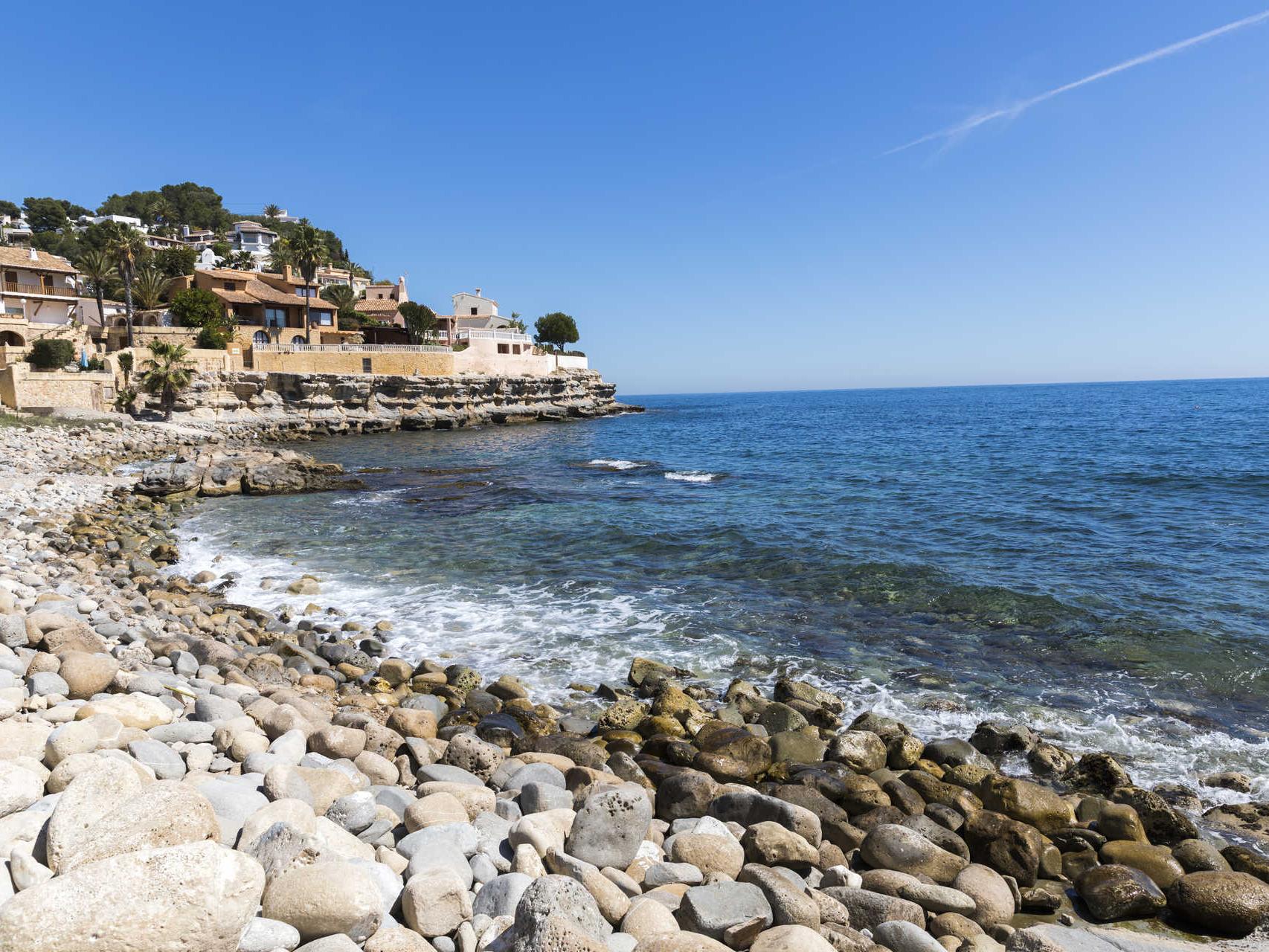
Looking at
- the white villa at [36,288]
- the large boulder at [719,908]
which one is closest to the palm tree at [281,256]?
the white villa at [36,288]

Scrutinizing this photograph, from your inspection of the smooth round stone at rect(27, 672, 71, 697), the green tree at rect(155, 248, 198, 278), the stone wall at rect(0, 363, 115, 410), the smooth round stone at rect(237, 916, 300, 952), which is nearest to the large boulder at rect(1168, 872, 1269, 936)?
the smooth round stone at rect(237, 916, 300, 952)

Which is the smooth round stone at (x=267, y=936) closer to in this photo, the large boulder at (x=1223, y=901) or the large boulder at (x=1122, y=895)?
the large boulder at (x=1122, y=895)

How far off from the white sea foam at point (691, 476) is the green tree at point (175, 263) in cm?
6161

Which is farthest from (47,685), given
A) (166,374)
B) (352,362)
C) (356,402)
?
(352,362)

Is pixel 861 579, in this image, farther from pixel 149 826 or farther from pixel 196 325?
pixel 196 325

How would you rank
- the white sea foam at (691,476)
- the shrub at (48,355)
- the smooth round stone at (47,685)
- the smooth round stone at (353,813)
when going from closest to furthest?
the smooth round stone at (353,813), the smooth round stone at (47,685), the white sea foam at (691,476), the shrub at (48,355)

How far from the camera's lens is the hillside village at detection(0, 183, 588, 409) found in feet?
A: 161

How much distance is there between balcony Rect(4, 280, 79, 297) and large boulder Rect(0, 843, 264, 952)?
75398 millimetres

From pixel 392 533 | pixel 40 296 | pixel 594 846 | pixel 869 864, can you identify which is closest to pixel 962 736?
pixel 869 864

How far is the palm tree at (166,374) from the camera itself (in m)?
49.3

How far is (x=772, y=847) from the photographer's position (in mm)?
6141

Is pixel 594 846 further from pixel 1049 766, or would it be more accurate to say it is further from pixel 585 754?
pixel 1049 766

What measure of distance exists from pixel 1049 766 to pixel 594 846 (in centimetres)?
619

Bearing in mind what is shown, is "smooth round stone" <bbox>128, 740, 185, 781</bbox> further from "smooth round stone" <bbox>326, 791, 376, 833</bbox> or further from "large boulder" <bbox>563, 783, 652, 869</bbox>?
"large boulder" <bbox>563, 783, 652, 869</bbox>
